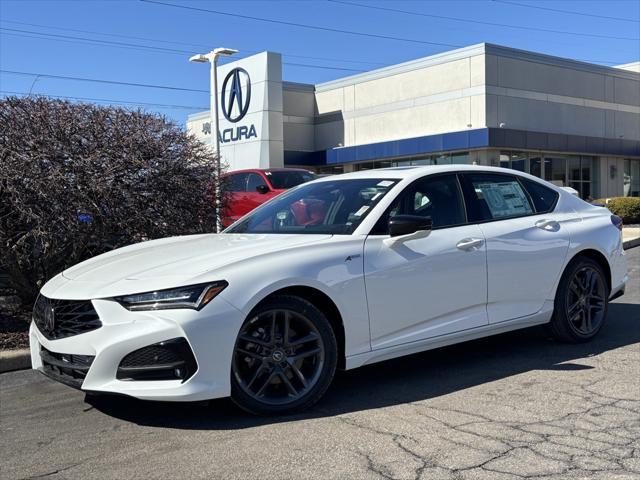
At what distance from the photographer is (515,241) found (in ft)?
18.2

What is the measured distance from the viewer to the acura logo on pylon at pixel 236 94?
2836 cm

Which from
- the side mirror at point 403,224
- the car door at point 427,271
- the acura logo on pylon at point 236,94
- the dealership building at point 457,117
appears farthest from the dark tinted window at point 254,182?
the acura logo on pylon at point 236,94

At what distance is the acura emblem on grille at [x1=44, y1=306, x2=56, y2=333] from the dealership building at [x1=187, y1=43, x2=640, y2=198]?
2128 cm

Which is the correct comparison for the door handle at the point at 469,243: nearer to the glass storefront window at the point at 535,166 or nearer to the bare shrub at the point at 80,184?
the bare shrub at the point at 80,184

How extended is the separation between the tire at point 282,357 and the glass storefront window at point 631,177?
31364mm

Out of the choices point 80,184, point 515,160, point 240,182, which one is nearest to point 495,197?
point 80,184

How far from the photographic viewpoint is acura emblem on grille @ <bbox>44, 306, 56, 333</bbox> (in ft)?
14.1

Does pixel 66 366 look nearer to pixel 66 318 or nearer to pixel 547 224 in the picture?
pixel 66 318

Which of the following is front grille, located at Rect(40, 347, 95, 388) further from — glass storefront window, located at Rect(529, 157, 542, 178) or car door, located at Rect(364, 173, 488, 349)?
glass storefront window, located at Rect(529, 157, 542, 178)

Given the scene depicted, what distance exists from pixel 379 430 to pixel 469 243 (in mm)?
1795

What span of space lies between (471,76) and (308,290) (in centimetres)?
2365

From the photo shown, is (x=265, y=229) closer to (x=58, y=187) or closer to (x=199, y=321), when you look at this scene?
(x=199, y=321)

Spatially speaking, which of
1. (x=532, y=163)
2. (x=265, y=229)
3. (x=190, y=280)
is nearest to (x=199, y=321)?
(x=190, y=280)

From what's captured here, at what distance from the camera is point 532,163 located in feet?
92.9
